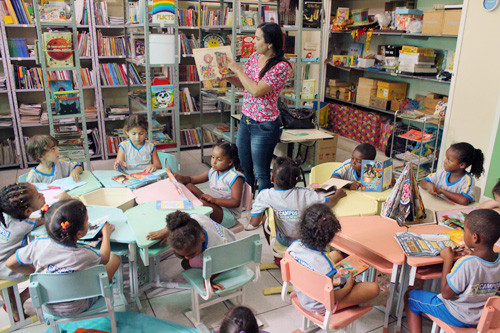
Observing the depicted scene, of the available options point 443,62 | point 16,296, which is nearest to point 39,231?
point 16,296

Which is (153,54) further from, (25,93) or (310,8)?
(25,93)

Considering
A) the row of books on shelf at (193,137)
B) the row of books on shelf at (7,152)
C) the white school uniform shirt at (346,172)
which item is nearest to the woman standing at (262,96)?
the white school uniform shirt at (346,172)

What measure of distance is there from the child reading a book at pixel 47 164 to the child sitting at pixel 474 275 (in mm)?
2472

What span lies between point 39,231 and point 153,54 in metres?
2.17

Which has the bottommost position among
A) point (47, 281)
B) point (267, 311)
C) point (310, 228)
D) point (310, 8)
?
point (267, 311)

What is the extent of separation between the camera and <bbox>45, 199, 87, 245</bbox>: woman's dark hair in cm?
195

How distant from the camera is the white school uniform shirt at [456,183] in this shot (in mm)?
2785

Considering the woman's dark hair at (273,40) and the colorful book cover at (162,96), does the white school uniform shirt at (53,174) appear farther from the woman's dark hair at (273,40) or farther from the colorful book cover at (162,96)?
the woman's dark hair at (273,40)

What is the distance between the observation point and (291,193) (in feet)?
8.66

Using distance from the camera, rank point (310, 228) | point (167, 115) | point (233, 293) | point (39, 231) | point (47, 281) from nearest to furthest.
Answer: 1. point (47, 281)
2. point (310, 228)
3. point (39, 231)
4. point (233, 293)
5. point (167, 115)

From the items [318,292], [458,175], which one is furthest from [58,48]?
[458,175]

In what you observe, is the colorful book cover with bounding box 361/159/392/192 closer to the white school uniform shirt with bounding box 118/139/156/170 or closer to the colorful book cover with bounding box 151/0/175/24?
the white school uniform shirt with bounding box 118/139/156/170

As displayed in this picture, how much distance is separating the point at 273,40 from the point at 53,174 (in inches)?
76.0

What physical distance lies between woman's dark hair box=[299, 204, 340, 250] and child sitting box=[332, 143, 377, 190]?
3.00 feet
